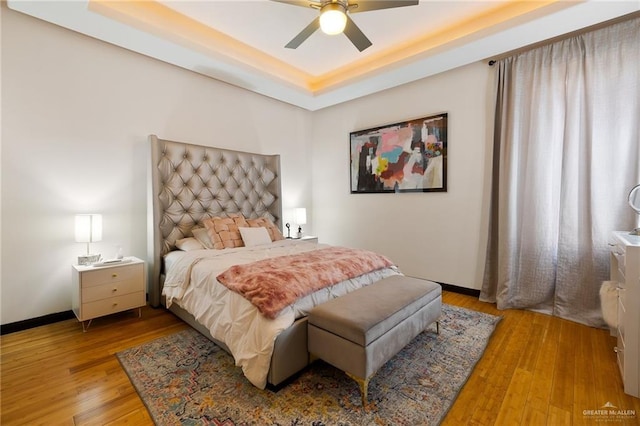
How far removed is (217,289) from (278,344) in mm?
640

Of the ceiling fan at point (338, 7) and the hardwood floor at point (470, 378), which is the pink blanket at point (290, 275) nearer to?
the hardwood floor at point (470, 378)

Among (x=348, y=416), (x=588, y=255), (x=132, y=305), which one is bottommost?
(x=348, y=416)

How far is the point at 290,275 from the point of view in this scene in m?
1.78

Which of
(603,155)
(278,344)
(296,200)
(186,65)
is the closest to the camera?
(278,344)

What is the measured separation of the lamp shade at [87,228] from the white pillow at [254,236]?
122 cm

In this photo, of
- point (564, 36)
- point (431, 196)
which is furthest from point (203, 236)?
point (564, 36)

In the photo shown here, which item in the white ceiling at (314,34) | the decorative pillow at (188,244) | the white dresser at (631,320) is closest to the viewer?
the white dresser at (631,320)

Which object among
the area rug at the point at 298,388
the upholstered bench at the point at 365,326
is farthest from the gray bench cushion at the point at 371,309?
the area rug at the point at 298,388

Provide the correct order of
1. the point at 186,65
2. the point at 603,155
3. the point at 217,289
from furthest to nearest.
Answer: the point at 186,65, the point at 603,155, the point at 217,289

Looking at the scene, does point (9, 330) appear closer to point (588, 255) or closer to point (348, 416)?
point (348, 416)

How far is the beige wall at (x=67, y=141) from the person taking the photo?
2.21m

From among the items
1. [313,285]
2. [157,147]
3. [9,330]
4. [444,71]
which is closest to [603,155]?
[444,71]

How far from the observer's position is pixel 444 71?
3.19 metres

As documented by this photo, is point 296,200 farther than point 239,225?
Yes
